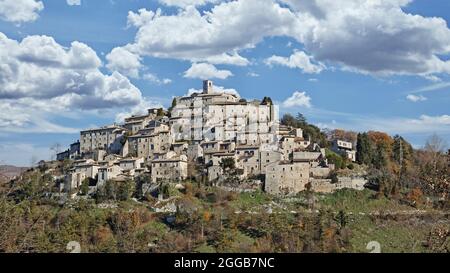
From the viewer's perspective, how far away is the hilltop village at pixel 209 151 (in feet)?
114

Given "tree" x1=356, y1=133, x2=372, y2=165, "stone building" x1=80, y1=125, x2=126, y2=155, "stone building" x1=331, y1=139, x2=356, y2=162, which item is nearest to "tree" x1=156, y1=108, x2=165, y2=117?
"stone building" x1=80, y1=125, x2=126, y2=155

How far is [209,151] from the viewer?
37.9 metres

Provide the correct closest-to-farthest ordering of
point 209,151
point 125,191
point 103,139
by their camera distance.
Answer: point 125,191
point 209,151
point 103,139

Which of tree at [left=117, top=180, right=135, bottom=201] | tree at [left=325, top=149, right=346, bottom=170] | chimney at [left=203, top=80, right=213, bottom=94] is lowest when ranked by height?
tree at [left=117, top=180, right=135, bottom=201]

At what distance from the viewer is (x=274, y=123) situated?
136ft

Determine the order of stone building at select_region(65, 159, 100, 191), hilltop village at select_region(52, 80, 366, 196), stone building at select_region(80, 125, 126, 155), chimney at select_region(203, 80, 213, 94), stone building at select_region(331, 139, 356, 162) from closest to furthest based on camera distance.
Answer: hilltop village at select_region(52, 80, 366, 196) < stone building at select_region(65, 159, 100, 191) < stone building at select_region(331, 139, 356, 162) < stone building at select_region(80, 125, 126, 155) < chimney at select_region(203, 80, 213, 94)

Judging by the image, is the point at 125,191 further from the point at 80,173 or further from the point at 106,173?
the point at 80,173

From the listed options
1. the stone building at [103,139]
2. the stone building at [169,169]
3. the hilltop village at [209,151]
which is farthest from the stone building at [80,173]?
the stone building at [103,139]

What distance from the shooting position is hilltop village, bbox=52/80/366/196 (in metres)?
34.8

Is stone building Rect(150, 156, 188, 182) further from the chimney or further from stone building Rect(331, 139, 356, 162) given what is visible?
the chimney

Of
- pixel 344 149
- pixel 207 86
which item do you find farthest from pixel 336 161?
pixel 207 86

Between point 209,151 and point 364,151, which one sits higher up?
point 364,151
